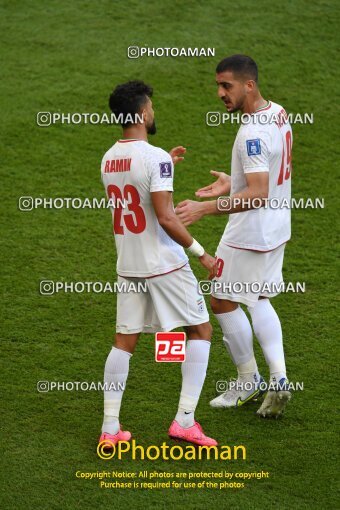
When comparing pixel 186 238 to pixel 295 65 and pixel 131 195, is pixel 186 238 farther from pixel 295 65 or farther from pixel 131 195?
pixel 295 65

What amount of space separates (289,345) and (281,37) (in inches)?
170

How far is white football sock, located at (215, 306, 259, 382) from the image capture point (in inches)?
212

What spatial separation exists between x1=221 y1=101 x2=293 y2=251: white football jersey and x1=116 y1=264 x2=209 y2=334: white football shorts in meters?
0.45

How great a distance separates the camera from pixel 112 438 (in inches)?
197

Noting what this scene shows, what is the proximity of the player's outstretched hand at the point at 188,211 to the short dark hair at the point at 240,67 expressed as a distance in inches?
27.5

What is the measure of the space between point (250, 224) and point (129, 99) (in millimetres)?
917

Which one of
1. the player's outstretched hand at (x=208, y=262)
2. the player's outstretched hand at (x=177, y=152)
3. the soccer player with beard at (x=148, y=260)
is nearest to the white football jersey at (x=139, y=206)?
the soccer player with beard at (x=148, y=260)

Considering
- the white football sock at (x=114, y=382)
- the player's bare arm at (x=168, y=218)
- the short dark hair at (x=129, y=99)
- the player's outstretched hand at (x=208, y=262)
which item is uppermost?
the short dark hair at (x=129, y=99)

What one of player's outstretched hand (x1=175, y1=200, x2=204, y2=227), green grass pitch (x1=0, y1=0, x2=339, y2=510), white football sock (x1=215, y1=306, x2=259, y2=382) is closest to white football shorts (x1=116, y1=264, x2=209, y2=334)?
player's outstretched hand (x1=175, y1=200, x2=204, y2=227)

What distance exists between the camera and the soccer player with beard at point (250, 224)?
5.05m

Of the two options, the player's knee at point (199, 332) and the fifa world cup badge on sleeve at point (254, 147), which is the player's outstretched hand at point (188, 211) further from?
the player's knee at point (199, 332)

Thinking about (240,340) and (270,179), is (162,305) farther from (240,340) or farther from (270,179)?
(270,179)

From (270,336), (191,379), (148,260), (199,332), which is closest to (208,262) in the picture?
(148,260)

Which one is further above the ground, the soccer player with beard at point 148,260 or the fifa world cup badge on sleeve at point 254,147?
the fifa world cup badge on sleeve at point 254,147
